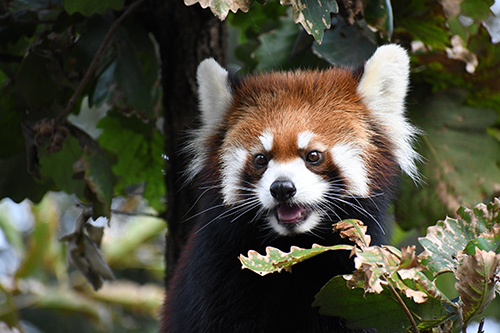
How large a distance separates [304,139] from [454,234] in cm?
89

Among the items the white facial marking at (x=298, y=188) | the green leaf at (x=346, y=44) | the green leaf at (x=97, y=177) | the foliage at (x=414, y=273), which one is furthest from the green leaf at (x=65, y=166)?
the foliage at (x=414, y=273)

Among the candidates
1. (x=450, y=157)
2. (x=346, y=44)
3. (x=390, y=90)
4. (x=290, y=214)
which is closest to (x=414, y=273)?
(x=290, y=214)

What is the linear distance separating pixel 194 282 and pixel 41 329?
7979 millimetres

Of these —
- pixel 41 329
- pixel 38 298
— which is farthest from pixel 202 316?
pixel 41 329

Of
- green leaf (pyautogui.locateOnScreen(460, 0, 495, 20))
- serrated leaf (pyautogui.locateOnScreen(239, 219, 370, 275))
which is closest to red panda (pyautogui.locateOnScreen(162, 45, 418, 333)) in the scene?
green leaf (pyautogui.locateOnScreen(460, 0, 495, 20))

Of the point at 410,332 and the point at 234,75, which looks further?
the point at 234,75

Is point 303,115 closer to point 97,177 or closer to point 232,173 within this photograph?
point 232,173

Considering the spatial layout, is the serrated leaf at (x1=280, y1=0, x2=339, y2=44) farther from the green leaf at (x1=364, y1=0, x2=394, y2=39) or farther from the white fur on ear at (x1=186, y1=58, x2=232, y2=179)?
the white fur on ear at (x1=186, y1=58, x2=232, y2=179)

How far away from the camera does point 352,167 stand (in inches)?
109

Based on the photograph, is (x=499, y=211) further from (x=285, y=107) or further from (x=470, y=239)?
(x=285, y=107)

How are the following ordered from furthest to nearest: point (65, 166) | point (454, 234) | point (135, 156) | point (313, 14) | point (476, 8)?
point (135, 156)
point (65, 166)
point (476, 8)
point (313, 14)
point (454, 234)

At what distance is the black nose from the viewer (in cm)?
252

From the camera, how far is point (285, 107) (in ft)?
9.37

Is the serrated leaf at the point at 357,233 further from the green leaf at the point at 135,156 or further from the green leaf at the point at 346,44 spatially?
the green leaf at the point at 135,156
